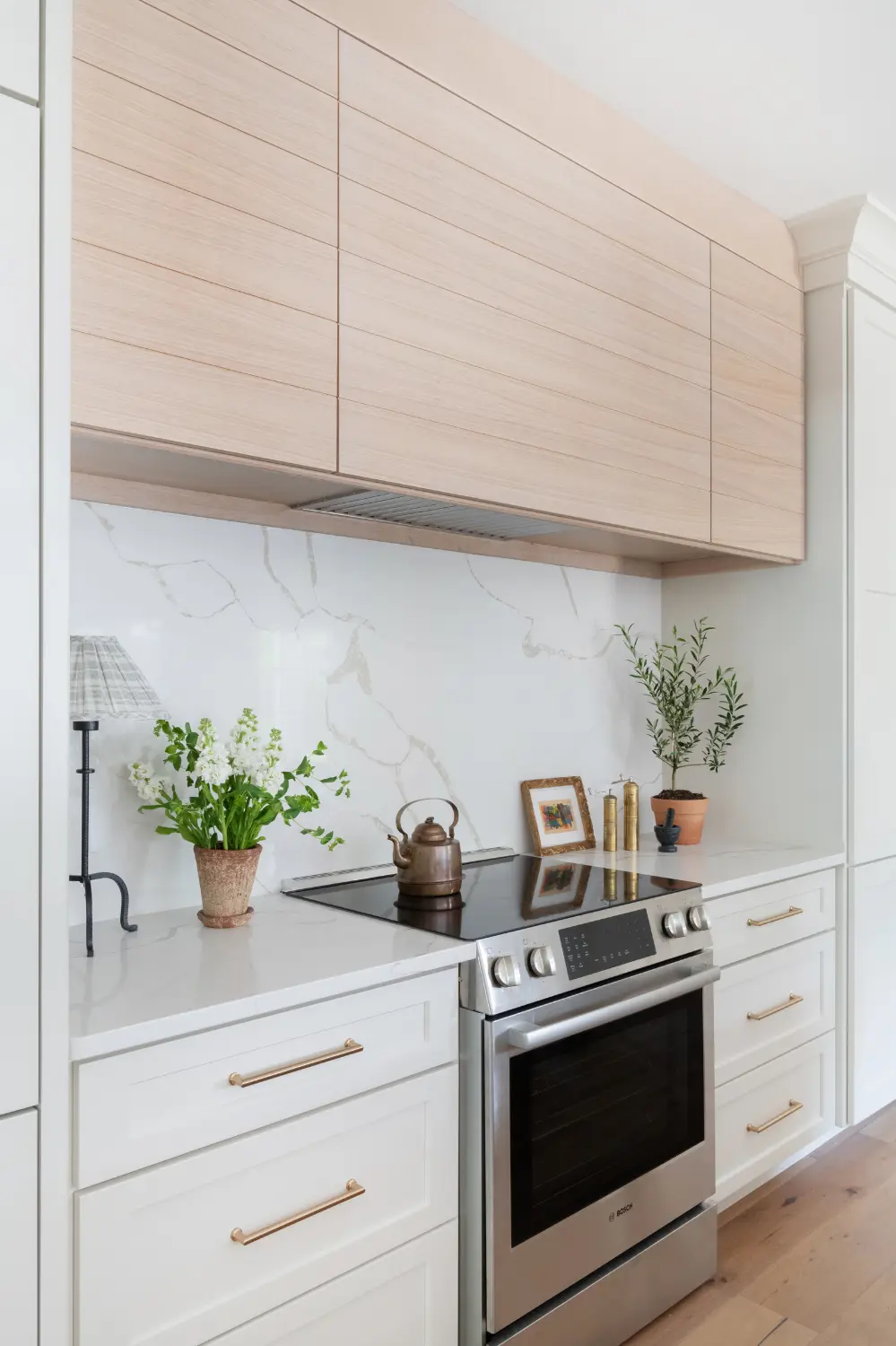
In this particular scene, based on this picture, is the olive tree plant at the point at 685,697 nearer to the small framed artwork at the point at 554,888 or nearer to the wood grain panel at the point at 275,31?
the small framed artwork at the point at 554,888

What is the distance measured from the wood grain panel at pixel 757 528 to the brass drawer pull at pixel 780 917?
3.16ft

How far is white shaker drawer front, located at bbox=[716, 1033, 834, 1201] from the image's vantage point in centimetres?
231

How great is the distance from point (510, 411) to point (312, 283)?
50 centimetres

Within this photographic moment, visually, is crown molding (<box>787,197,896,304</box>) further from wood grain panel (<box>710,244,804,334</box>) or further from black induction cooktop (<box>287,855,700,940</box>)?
black induction cooktop (<box>287,855,700,940</box>)

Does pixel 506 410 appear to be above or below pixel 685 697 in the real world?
above

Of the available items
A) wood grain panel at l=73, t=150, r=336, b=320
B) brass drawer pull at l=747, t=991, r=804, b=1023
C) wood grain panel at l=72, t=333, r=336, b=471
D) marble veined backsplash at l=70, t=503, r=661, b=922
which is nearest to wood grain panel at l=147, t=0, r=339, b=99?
wood grain panel at l=73, t=150, r=336, b=320

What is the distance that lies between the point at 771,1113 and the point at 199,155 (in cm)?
247

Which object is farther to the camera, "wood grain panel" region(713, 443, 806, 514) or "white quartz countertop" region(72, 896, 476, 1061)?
"wood grain panel" region(713, 443, 806, 514)

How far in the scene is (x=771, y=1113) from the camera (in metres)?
2.47

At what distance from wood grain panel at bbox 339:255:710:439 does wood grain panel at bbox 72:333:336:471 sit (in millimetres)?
206

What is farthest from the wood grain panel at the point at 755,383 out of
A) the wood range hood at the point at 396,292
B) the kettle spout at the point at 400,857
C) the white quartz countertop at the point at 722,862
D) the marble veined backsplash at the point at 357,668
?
the kettle spout at the point at 400,857

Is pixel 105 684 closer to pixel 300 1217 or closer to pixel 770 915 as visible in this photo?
pixel 300 1217

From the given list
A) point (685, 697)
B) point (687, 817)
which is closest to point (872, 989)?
point (687, 817)

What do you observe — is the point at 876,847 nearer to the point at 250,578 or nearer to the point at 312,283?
the point at 250,578
